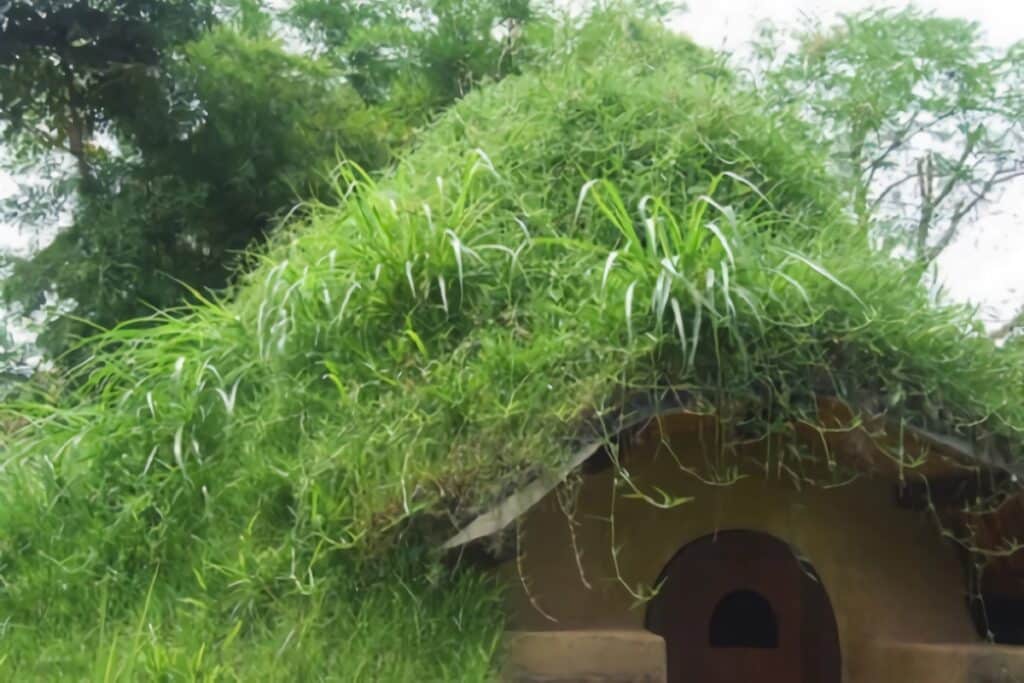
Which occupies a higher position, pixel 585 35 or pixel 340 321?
pixel 585 35

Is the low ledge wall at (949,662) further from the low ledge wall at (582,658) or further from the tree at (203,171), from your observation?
the tree at (203,171)

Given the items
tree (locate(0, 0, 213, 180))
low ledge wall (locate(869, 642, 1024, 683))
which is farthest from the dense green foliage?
low ledge wall (locate(869, 642, 1024, 683))

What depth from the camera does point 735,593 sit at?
17.9 feet

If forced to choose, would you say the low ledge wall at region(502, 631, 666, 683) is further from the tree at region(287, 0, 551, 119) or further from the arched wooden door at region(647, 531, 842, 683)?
the tree at region(287, 0, 551, 119)

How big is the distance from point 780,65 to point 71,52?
6.93m

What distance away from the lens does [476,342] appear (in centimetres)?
380

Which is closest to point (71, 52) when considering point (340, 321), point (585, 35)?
point (585, 35)

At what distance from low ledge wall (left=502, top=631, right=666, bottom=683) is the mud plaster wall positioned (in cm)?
33

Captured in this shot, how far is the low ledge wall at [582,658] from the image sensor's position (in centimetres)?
350

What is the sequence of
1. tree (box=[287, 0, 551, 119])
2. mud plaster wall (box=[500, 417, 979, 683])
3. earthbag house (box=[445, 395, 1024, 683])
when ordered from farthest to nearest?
1. tree (box=[287, 0, 551, 119])
2. mud plaster wall (box=[500, 417, 979, 683])
3. earthbag house (box=[445, 395, 1024, 683])

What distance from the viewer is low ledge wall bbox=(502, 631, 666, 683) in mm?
3504

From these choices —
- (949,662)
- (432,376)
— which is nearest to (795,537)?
(949,662)

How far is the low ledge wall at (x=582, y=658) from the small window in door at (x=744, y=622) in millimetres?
1886

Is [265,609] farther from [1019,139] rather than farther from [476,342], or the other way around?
[1019,139]
